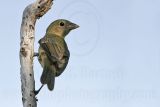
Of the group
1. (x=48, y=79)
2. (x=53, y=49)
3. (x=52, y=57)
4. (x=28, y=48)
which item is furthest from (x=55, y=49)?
(x=28, y=48)

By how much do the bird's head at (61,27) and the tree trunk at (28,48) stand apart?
5.20ft

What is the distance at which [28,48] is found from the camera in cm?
459

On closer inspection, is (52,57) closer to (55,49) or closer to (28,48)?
(55,49)

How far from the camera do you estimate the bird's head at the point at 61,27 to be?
663 cm

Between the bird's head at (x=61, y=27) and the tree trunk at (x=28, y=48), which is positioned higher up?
the bird's head at (x=61, y=27)

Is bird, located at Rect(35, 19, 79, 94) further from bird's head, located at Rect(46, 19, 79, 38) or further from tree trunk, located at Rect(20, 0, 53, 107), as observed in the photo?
tree trunk, located at Rect(20, 0, 53, 107)

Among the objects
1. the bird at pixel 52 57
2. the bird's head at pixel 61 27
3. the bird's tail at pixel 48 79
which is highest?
the bird's head at pixel 61 27

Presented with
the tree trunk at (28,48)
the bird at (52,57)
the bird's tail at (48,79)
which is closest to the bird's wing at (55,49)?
the bird at (52,57)

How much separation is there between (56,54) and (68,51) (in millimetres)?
462

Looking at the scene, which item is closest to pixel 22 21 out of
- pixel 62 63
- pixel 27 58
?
pixel 27 58

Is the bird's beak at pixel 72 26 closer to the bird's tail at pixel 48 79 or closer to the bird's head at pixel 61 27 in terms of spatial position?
the bird's head at pixel 61 27

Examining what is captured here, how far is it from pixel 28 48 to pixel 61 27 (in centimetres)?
223

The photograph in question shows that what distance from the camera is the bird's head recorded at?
663cm

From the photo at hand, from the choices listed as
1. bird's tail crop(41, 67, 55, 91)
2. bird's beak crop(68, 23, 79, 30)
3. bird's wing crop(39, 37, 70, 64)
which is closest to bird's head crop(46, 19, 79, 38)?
bird's beak crop(68, 23, 79, 30)
